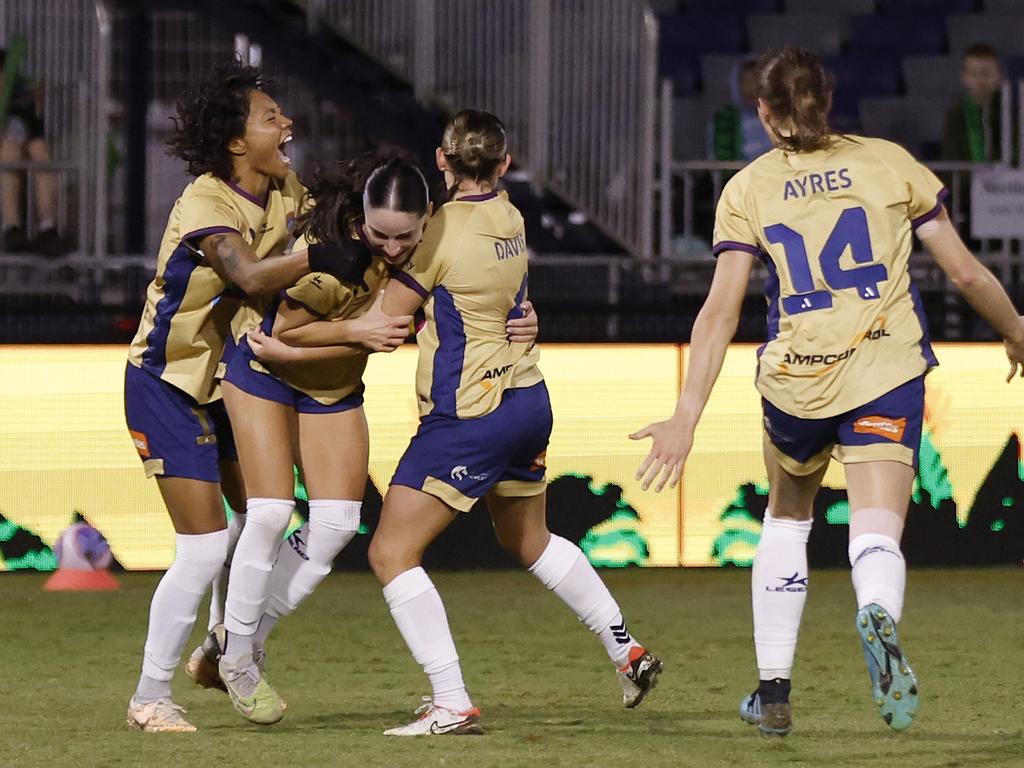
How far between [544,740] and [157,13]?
27.9 ft

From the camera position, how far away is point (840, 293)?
4.75 metres

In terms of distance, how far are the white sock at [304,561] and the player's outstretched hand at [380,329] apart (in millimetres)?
603

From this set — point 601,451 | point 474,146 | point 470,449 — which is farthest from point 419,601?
point 601,451

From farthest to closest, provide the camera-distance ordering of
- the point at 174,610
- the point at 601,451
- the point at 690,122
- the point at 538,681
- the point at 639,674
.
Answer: the point at 690,122, the point at 601,451, the point at 538,681, the point at 639,674, the point at 174,610

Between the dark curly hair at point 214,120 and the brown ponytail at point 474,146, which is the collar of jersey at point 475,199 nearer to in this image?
the brown ponytail at point 474,146

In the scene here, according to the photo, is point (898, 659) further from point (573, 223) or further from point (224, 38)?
point (224, 38)

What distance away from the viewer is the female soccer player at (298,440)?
214 inches

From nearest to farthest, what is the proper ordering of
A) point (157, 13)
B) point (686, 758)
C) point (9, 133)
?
point (686, 758) → point (9, 133) → point (157, 13)

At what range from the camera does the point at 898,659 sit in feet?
14.5

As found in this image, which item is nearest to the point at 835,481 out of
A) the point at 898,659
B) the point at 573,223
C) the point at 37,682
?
the point at 573,223

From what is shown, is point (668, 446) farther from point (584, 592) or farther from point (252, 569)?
point (252, 569)

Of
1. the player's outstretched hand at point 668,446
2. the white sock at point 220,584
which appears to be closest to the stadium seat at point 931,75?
the white sock at point 220,584

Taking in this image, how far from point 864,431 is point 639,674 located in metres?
1.38

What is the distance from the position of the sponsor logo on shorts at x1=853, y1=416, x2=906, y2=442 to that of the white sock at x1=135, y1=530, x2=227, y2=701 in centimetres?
191
